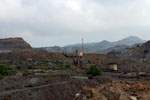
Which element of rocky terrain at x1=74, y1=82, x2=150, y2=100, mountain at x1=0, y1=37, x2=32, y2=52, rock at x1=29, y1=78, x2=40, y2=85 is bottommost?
rock at x1=29, y1=78, x2=40, y2=85

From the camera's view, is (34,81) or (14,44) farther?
(14,44)

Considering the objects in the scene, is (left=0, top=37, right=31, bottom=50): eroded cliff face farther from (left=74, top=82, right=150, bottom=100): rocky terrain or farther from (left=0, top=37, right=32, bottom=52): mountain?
(left=74, top=82, right=150, bottom=100): rocky terrain

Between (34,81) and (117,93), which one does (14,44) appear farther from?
(117,93)

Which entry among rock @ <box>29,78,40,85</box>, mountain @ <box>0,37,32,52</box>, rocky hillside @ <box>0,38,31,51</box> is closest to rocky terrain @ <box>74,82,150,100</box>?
rock @ <box>29,78,40,85</box>

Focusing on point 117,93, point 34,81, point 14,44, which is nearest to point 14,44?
point 14,44

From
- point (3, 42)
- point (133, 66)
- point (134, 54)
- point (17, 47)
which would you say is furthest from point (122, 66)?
point (3, 42)

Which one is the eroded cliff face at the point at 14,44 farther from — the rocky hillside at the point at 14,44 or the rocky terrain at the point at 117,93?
the rocky terrain at the point at 117,93

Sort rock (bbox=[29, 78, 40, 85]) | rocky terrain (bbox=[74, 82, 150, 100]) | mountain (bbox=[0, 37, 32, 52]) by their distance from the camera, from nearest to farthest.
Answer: rocky terrain (bbox=[74, 82, 150, 100]) → rock (bbox=[29, 78, 40, 85]) → mountain (bbox=[0, 37, 32, 52])

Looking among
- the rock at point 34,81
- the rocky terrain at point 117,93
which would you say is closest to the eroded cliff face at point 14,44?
the rock at point 34,81

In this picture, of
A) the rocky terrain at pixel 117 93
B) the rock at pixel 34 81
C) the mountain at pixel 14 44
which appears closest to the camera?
the rocky terrain at pixel 117 93

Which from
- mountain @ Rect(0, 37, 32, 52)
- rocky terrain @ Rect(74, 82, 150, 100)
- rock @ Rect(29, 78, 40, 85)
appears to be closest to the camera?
rocky terrain @ Rect(74, 82, 150, 100)

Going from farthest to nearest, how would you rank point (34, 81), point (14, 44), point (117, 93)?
point (14, 44), point (34, 81), point (117, 93)

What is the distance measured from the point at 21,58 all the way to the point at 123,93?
1832 inches

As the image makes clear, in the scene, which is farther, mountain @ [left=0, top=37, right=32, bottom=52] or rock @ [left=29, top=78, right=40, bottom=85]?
mountain @ [left=0, top=37, right=32, bottom=52]
